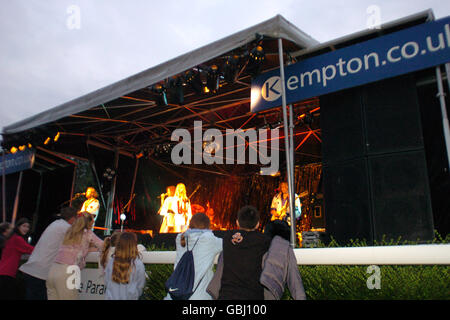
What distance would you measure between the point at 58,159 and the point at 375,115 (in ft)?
37.5

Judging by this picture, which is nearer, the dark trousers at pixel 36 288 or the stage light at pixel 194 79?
the dark trousers at pixel 36 288

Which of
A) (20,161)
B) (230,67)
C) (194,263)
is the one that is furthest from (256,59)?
(20,161)

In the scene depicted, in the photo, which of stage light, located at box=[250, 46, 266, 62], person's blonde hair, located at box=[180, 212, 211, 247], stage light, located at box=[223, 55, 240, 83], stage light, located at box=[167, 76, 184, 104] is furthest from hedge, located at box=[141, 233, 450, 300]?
stage light, located at box=[167, 76, 184, 104]

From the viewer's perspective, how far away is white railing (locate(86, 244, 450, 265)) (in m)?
3.23

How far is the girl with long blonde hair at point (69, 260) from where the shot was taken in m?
4.09

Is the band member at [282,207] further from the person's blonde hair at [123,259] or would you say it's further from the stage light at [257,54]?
the person's blonde hair at [123,259]

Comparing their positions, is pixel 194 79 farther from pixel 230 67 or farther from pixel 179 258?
pixel 179 258

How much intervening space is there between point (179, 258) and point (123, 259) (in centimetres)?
60

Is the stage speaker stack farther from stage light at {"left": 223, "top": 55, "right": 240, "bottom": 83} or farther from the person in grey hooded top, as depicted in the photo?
the person in grey hooded top

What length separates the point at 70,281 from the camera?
4.14m

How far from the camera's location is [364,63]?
16.0 ft

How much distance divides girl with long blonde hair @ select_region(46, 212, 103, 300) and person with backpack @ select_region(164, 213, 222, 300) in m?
1.40

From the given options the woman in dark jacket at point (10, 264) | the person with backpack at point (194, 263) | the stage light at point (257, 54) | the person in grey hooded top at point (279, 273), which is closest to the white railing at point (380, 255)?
the person in grey hooded top at point (279, 273)

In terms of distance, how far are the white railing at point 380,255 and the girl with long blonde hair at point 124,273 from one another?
1.72m
